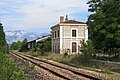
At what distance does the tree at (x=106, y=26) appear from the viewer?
34.2m

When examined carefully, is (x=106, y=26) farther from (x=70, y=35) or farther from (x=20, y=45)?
(x=20, y=45)

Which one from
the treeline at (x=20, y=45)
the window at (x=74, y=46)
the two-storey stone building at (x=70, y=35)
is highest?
the two-storey stone building at (x=70, y=35)

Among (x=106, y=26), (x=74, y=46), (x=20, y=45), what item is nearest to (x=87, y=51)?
(x=106, y=26)

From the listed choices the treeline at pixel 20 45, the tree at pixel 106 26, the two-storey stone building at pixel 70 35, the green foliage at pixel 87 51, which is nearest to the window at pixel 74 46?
the two-storey stone building at pixel 70 35

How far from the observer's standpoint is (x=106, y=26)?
35.7 metres

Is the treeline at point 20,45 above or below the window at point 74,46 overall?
below

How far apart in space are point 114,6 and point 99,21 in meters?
2.56

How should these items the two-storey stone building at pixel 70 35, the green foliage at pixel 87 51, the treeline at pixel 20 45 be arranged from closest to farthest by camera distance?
1. the green foliage at pixel 87 51
2. the two-storey stone building at pixel 70 35
3. the treeline at pixel 20 45

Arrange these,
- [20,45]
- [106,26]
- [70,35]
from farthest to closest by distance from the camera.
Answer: [20,45], [70,35], [106,26]

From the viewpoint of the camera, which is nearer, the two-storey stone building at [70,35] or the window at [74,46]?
the window at [74,46]

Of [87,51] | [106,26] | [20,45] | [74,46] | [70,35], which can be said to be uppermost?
[106,26]

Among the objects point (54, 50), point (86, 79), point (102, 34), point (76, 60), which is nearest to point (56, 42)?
point (54, 50)

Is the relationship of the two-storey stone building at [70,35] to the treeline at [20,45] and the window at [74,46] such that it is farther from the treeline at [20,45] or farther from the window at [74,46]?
the treeline at [20,45]

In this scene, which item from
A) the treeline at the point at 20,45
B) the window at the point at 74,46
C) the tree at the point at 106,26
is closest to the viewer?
the tree at the point at 106,26
